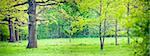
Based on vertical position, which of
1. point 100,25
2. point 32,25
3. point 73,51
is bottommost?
point 73,51

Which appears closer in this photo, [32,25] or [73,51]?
[73,51]

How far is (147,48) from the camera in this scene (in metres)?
12.3

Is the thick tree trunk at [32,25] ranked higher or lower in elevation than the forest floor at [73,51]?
higher

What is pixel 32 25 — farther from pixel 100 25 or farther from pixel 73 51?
pixel 73 51

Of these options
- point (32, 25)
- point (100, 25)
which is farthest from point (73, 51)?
point (32, 25)

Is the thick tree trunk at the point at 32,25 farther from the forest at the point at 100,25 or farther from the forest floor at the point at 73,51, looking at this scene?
the forest floor at the point at 73,51

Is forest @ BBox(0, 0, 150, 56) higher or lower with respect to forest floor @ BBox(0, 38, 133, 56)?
higher

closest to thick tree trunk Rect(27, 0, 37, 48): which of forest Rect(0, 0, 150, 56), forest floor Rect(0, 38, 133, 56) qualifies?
forest Rect(0, 0, 150, 56)

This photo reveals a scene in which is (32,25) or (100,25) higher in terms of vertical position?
(32,25)

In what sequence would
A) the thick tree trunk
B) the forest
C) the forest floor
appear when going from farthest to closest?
the thick tree trunk < the forest floor < the forest

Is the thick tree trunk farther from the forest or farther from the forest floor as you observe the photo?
the forest floor

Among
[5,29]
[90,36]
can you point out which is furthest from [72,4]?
[90,36]

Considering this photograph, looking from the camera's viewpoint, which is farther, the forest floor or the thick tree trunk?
the thick tree trunk

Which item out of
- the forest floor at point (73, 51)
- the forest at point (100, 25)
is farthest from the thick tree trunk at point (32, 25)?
the forest floor at point (73, 51)
